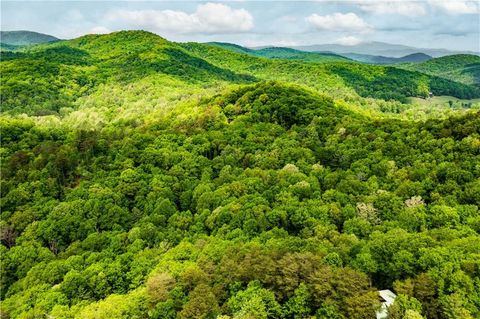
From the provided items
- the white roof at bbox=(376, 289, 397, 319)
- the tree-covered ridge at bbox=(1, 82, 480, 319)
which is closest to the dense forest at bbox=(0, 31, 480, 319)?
the tree-covered ridge at bbox=(1, 82, 480, 319)

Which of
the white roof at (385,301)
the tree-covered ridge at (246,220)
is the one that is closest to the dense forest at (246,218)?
the tree-covered ridge at (246,220)

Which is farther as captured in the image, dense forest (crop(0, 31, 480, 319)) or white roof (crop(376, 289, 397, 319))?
dense forest (crop(0, 31, 480, 319))

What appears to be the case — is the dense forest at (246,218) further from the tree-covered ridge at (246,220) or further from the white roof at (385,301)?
the white roof at (385,301)

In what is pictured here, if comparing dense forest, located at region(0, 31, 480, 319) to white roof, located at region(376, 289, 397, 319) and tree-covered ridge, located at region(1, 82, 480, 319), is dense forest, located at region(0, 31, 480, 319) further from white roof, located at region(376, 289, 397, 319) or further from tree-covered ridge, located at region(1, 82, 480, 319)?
white roof, located at region(376, 289, 397, 319)

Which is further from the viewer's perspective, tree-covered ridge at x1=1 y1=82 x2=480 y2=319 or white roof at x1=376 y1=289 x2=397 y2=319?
tree-covered ridge at x1=1 y1=82 x2=480 y2=319

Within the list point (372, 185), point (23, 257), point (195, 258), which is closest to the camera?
point (195, 258)

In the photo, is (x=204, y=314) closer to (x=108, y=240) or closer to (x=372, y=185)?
(x=108, y=240)

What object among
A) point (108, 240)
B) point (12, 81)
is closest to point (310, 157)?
point (108, 240)

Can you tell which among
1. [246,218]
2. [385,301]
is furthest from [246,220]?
[385,301]
